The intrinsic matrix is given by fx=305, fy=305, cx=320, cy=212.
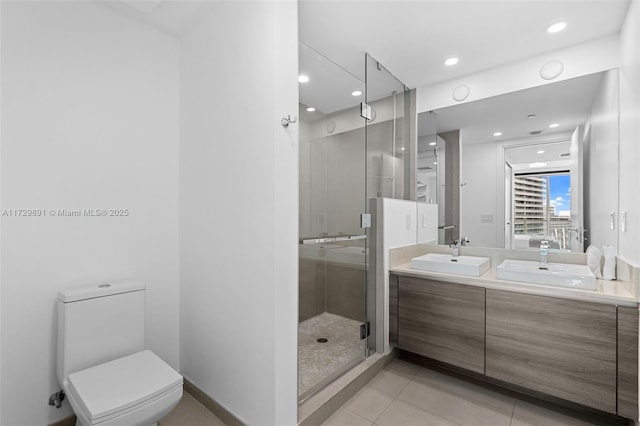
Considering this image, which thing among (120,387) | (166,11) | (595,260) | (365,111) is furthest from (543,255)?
(166,11)

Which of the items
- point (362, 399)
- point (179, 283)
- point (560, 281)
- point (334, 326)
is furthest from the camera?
point (334, 326)

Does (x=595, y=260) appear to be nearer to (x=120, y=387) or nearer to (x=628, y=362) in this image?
(x=628, y=362)

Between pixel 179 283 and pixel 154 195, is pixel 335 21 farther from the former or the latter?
pixel 179 283

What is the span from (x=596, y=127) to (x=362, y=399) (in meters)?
2.49

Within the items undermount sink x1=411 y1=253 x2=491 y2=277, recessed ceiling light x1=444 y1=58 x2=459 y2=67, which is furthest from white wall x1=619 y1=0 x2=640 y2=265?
recessed ceiling light x1=444 y1=58 x2=459 y2=67

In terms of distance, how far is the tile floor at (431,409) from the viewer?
1.82 meters

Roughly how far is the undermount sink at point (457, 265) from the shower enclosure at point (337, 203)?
0.43m

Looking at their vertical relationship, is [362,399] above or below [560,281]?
below

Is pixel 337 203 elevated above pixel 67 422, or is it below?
above

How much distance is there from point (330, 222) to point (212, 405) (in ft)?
4.64

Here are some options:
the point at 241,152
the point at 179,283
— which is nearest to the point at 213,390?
the point at 179,283

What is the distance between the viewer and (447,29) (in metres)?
1.97

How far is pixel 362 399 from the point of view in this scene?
80.7 inches

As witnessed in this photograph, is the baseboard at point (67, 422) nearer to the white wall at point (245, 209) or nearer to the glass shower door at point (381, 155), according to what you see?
the white wall at point (245, 209)
